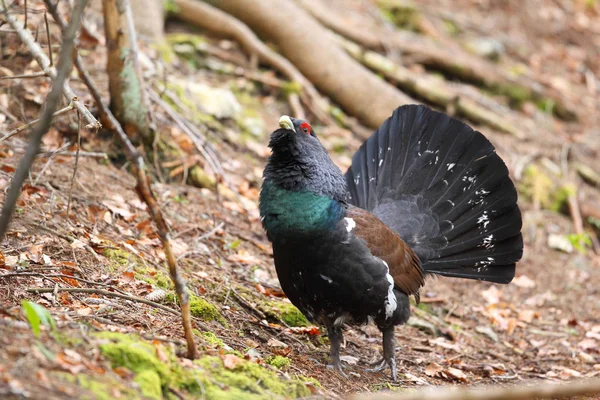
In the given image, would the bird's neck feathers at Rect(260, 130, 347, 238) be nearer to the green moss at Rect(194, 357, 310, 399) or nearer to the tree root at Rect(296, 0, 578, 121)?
the green moss at Rect(194, 357, 310, 399)

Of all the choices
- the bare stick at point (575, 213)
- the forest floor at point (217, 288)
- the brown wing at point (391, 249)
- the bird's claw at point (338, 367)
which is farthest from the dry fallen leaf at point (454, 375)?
the bare stick at point (575, 213)

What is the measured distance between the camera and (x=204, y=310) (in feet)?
15.6

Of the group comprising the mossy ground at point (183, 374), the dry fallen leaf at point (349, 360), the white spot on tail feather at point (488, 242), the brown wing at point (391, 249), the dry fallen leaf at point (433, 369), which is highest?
the white spot on tail feather at point (488, 242)

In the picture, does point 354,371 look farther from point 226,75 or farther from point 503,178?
point 226,75

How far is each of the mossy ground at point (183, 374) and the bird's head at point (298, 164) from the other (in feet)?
4.66

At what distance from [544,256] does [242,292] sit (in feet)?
15.9

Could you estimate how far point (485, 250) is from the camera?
19.8 ft

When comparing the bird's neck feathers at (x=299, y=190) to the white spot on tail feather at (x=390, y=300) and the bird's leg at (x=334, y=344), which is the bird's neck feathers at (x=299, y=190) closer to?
the white spot on tail feather at (x=390, y=300)

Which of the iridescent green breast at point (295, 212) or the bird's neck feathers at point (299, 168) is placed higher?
the bird's neck feathers at point (299, 168)

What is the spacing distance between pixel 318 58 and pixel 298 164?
5.15m

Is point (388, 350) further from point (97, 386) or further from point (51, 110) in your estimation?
point (51, 110)

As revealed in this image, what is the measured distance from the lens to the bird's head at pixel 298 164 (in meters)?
4.69

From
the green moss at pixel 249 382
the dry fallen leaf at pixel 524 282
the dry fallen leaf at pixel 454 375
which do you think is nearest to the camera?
the green moss at pixel 249 382

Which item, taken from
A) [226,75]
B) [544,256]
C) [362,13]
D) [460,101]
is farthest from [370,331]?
[362,13]
